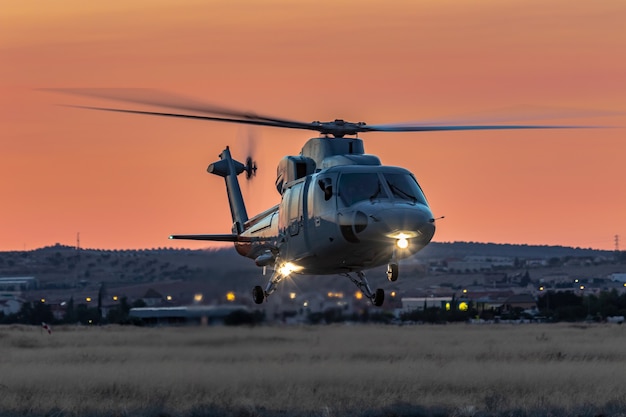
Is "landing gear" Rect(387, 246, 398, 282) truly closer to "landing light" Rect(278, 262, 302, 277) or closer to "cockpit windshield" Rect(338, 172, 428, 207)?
"cockpit windshield" Rect(338, 172, 428, 207)

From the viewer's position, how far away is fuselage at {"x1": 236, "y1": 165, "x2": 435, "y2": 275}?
1103 inches

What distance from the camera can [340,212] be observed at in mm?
28938

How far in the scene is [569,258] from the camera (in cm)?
18825

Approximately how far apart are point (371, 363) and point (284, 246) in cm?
2355

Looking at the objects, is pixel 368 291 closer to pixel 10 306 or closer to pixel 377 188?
pixel 377 188

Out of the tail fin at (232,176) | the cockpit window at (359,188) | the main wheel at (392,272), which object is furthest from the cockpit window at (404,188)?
the tail fin at (232,176)

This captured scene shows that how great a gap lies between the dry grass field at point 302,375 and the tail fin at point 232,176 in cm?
541

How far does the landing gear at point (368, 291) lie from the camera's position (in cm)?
3061

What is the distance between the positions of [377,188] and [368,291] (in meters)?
3.41

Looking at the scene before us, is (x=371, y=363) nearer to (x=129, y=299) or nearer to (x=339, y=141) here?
(x=129, y=299)

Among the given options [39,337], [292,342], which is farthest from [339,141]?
[39,337]

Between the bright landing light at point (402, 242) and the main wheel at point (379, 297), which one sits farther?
the main wheel at point (379, 297)

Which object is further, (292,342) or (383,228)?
(292,342)

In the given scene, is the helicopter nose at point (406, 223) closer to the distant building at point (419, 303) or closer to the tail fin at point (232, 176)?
the tail fin at point (232, 176)
